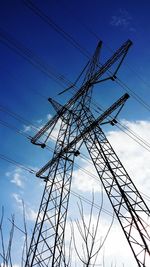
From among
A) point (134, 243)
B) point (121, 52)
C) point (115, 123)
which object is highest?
point (121, 52)

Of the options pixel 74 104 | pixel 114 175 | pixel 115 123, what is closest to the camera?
→ pixel 114 175

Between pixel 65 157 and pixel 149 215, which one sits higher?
pixel 65 157

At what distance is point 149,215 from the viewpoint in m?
12.1

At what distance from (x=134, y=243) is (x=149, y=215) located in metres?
1.38

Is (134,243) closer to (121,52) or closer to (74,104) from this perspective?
(74,104)

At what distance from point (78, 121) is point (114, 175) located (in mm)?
5085

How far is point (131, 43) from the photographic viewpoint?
17.4m

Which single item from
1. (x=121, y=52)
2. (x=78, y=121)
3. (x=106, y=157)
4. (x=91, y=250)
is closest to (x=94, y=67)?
(x=121, y=52)

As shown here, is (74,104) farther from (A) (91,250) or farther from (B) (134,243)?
(A) (91,250)

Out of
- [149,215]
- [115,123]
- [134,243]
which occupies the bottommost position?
[134,243]

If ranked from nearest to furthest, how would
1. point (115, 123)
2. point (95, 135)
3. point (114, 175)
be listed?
point (114, 175), point (95, 135), point (115, 123)

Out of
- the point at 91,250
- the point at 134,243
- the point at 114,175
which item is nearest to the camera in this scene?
the point at 91,250

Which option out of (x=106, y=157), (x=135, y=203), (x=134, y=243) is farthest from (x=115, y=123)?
(x=134, y=243)

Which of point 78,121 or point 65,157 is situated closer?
point 65,157
